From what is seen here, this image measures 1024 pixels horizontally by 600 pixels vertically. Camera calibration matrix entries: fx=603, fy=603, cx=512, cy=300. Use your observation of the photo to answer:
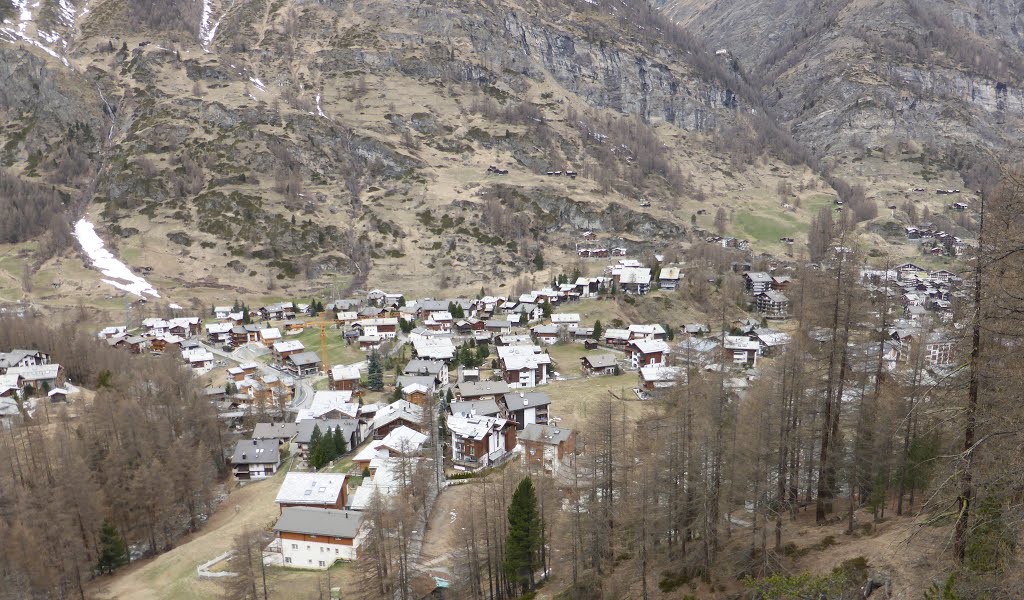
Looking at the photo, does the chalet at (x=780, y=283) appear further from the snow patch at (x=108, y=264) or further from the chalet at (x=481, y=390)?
the snow patch at (x=108, y=264)

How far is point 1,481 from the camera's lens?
48188 millimetres

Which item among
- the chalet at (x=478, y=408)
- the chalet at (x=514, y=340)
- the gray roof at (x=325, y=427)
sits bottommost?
the gray roof at (x=325, y=427)

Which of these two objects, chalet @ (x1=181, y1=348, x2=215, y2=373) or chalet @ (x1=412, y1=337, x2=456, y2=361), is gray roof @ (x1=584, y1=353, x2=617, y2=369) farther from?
chalet @ (x1=181, y1=348, x2=215, y2=373)

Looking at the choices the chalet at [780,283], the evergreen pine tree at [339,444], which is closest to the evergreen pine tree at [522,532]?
the evergreen pine tree at [339,444]

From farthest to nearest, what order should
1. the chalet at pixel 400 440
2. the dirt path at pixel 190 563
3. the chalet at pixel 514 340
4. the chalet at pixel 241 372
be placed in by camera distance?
the chalet at pixel 514 340 < the chalet at pixel 241 372 < the chalet at pixel 400 440 < the dirt path at pixel 190 563

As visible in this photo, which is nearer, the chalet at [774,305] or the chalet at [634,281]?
the chalet at [774,305]

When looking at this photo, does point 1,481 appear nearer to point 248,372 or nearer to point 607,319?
point 248,372

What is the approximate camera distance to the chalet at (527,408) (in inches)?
2479

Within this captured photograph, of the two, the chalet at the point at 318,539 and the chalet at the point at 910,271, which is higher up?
the chalet at the point at 910,271

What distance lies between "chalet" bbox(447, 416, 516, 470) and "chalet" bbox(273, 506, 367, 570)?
45.2 ft

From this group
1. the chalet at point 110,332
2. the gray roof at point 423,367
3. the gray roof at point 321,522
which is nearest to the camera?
the gray roof at point 321,522

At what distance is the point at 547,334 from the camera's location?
96312 millimetres

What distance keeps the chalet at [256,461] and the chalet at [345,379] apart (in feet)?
58.4

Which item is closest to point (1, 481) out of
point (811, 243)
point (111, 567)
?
point (111, 567)
